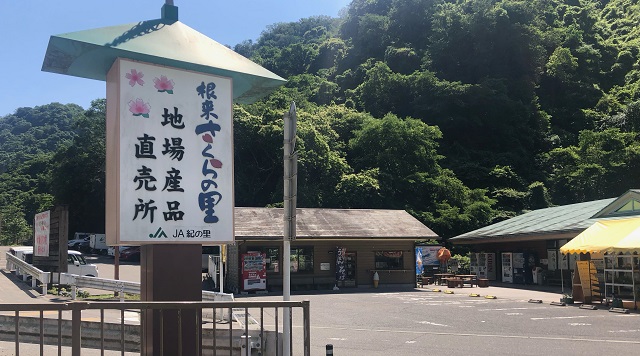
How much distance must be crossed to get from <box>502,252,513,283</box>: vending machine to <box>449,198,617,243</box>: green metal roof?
146 centimetres

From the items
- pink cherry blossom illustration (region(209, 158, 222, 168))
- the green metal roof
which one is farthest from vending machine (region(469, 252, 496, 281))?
pink cherry blossom illustration (region(209, 158, 222, 168))

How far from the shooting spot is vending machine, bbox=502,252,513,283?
32.4 metres

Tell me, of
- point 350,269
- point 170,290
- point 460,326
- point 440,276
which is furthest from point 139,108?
point 440,276

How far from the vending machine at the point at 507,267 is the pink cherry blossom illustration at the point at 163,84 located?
2834cm

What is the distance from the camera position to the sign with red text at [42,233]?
23.9m

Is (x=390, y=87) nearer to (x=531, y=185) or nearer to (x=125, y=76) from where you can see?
(x=531, y=185)

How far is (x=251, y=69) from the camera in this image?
7703 mm

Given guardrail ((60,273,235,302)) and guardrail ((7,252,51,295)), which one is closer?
guardrail ((60,273,235,302))

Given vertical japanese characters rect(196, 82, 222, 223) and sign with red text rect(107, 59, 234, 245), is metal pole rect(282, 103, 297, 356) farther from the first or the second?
vertical japanese characters rect(196, 82, 222, 223)

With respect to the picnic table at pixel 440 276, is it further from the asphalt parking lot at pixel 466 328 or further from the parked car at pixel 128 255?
the parked car at pixel 128 255

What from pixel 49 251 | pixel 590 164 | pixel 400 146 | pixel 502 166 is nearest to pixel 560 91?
pixel 502 166

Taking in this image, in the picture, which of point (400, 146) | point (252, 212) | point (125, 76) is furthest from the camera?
point (400, 146)

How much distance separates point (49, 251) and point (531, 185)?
130 ft

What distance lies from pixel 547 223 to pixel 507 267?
5.20 m
